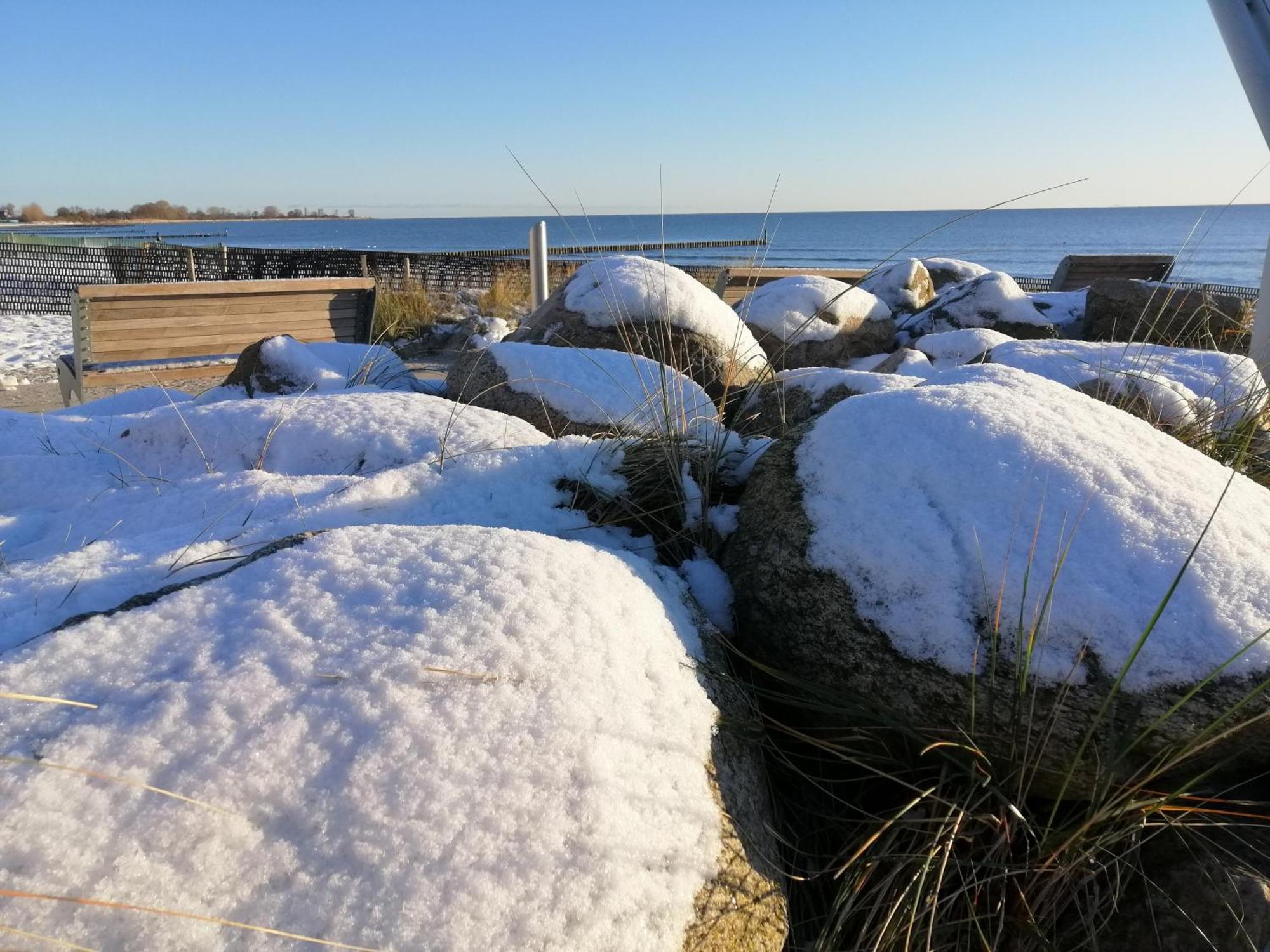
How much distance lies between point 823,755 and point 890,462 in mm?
683

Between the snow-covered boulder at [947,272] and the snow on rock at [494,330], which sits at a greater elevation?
the snow-covered boulder at [947,272]

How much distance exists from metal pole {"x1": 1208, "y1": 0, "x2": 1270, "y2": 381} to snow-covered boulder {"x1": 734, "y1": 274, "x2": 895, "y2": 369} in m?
2.28

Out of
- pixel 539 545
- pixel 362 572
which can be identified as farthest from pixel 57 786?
pixel 539 545

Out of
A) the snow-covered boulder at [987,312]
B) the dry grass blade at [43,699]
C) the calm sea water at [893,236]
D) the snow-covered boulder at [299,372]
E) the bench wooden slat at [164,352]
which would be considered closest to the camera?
the dry grass blade at [43,699]

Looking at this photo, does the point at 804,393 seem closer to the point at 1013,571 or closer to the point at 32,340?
the point at 1013,571

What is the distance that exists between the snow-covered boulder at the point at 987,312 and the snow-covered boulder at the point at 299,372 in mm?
4229

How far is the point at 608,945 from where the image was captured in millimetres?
1040

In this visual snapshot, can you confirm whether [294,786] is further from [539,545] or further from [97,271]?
[97,271]

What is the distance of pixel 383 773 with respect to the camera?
1.12m

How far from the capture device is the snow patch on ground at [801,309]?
5512 mm

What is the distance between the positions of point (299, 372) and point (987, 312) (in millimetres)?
5090

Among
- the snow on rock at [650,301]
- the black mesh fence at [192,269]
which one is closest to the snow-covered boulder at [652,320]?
the snow on rock at [650,301]

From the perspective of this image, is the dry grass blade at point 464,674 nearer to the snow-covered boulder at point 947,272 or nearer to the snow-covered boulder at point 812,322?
the snow-covered boulder at point 812,322

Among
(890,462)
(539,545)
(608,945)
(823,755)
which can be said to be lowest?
(823,755)
